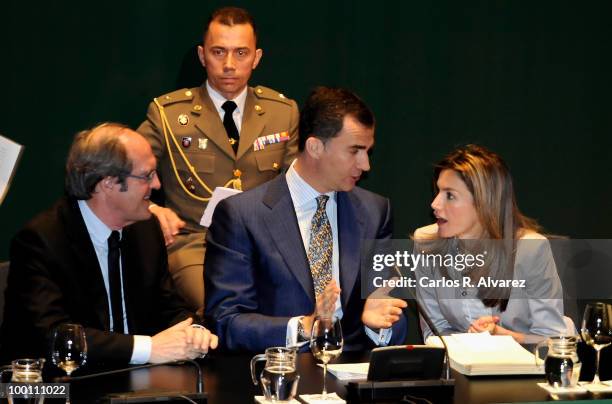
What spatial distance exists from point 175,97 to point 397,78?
1.46m

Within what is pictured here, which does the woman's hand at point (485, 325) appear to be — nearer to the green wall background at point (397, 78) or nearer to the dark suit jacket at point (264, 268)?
the dark suit jacket at point (264, 268)

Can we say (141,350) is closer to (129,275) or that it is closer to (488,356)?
(129,275)

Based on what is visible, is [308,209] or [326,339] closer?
[326,339]

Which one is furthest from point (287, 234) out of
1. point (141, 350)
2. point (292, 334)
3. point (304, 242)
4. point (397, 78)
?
point (397, 78)

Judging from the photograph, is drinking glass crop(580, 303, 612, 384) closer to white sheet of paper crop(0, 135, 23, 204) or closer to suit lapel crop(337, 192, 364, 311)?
suit lapel crop(337, 192, 364, 311)

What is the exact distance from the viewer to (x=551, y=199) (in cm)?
636

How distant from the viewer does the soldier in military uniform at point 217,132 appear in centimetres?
500

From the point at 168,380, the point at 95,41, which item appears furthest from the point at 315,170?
the point at 95,41

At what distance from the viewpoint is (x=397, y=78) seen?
6.06 meters

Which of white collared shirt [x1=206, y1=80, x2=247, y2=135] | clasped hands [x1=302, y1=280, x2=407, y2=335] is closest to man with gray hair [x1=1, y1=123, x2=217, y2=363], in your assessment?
clasped hands [x1=302, y1=280, x2=407, y2=335]

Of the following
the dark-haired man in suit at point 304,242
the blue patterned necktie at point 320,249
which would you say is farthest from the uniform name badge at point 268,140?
the blue patterned necktie at point 320,249

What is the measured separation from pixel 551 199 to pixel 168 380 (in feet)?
12.5

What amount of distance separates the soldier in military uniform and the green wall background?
55cm

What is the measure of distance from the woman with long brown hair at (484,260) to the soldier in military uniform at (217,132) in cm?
99
